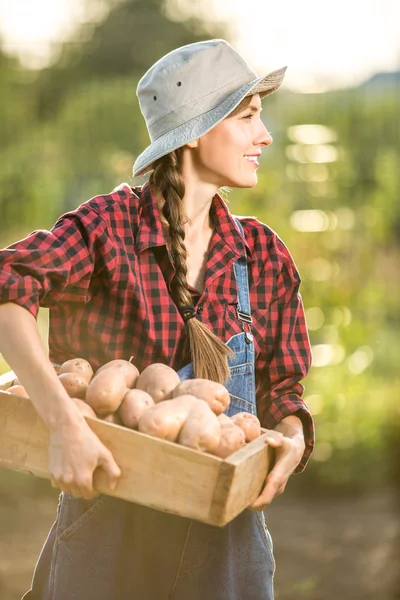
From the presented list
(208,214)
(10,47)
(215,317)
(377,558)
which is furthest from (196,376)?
(10,47)

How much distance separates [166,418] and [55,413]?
19 centimetres

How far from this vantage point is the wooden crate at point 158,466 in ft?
5.11

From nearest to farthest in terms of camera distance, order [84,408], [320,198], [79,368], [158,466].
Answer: [158,466]
[84,408]
[79,368]
[320,198]

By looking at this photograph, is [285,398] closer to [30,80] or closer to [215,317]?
[215,317]

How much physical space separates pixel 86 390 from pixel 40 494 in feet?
9.65

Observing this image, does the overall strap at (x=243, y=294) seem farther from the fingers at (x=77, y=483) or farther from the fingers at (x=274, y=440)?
the fingers at (x=77, y=483)

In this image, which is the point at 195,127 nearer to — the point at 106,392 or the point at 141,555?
the point at 106,392

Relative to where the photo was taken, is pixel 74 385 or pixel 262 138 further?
pixel 262 138

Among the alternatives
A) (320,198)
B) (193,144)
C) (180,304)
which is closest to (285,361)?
(180,304)

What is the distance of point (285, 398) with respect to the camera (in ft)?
6.68

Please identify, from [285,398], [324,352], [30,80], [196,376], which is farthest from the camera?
[30,80]

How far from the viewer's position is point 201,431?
163 centimetres

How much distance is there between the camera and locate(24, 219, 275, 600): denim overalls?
1.84m

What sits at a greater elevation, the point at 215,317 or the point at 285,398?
the point at 215,317
